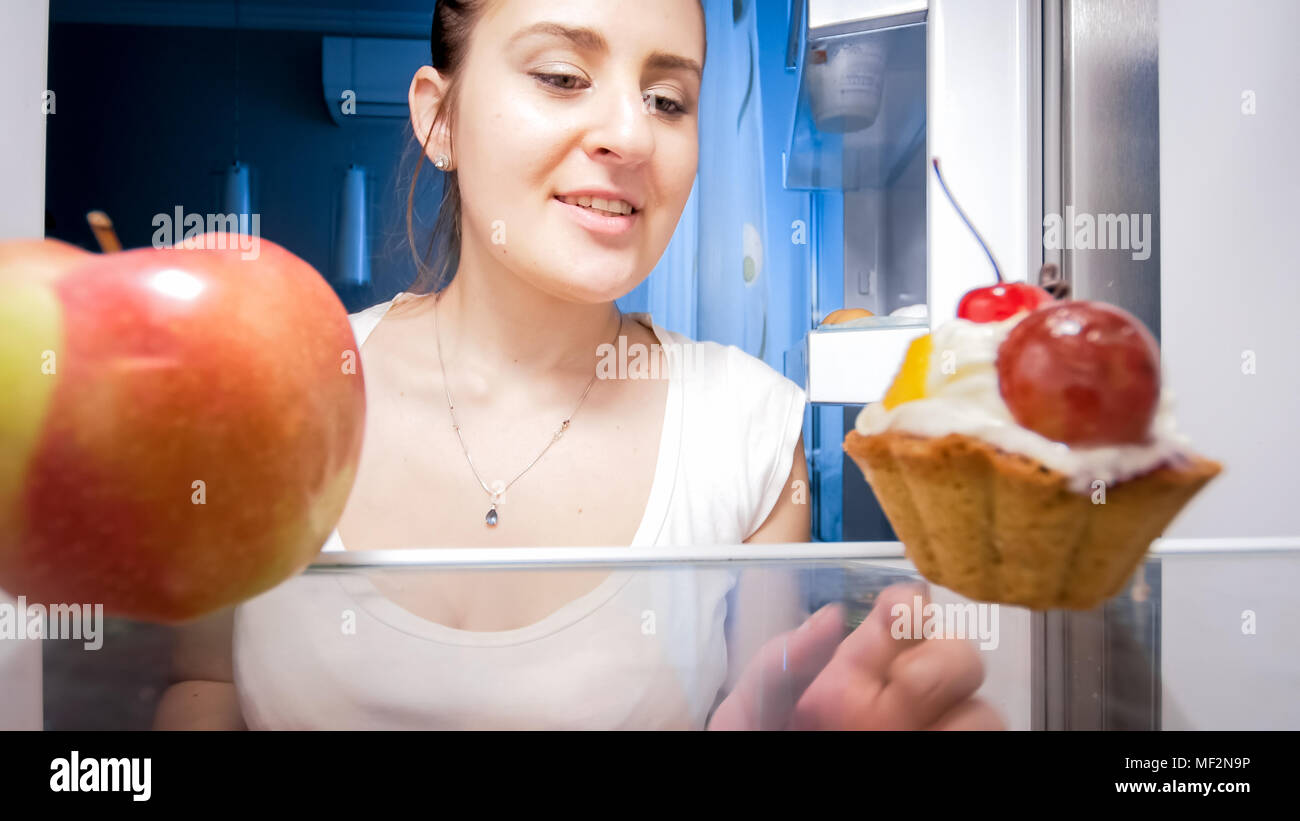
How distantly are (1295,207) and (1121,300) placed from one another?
13cm

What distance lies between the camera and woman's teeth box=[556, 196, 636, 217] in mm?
622

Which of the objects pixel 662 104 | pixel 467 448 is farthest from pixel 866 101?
pixel 467 448

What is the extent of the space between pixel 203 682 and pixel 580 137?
1.61 ft

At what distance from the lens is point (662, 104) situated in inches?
26.4

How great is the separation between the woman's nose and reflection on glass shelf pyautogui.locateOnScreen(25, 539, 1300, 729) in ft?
1.17

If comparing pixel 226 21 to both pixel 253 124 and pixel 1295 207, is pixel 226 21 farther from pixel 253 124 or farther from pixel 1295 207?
pixel 1295 207

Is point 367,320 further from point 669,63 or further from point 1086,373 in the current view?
point 1086,373

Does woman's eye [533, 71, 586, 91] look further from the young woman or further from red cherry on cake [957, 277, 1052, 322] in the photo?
red cherry on cake [957, 277, 1052, 322]
